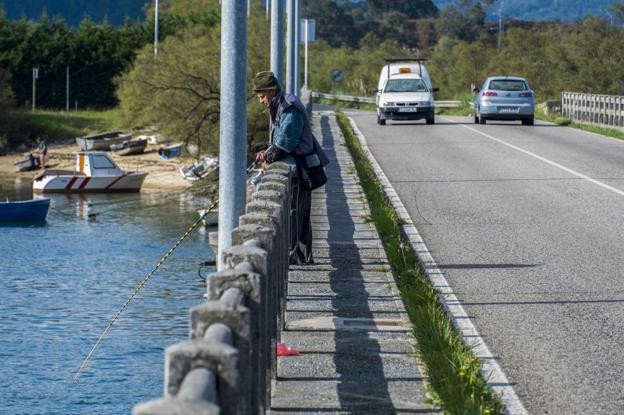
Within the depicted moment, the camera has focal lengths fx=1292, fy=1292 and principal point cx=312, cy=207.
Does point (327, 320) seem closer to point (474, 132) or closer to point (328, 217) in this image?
point (328, 217)

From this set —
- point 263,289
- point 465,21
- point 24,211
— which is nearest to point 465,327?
point 263,289

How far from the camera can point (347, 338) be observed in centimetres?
789

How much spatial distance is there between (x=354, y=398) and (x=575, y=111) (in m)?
38.6

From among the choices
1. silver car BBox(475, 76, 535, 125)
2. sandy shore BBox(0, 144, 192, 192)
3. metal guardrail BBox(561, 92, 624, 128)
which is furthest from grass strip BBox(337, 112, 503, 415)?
sandy shore BBox(0, 144, 192, 192)

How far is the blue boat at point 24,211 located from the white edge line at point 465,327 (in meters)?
27.2

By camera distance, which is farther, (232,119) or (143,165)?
(143,165)

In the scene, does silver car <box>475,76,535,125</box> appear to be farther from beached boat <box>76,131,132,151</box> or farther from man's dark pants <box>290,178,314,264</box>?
beached boat <box>76,131,132,151</box>

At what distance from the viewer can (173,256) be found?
33625 millimetres

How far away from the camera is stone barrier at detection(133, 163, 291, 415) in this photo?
→ 3.92 metres

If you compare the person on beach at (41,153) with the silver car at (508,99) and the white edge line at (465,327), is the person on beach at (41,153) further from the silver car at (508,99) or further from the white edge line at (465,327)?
the white edge line at (465,327)

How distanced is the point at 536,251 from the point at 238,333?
358 inches

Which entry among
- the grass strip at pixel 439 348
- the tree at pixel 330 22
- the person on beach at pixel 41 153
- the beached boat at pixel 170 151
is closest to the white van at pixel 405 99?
the beached boat at pixel 170 151

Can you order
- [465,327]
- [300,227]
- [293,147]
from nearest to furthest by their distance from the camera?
[465,327]
[293,147]
[300,227]

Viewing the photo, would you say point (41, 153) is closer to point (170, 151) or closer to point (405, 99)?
point (170, 151)
